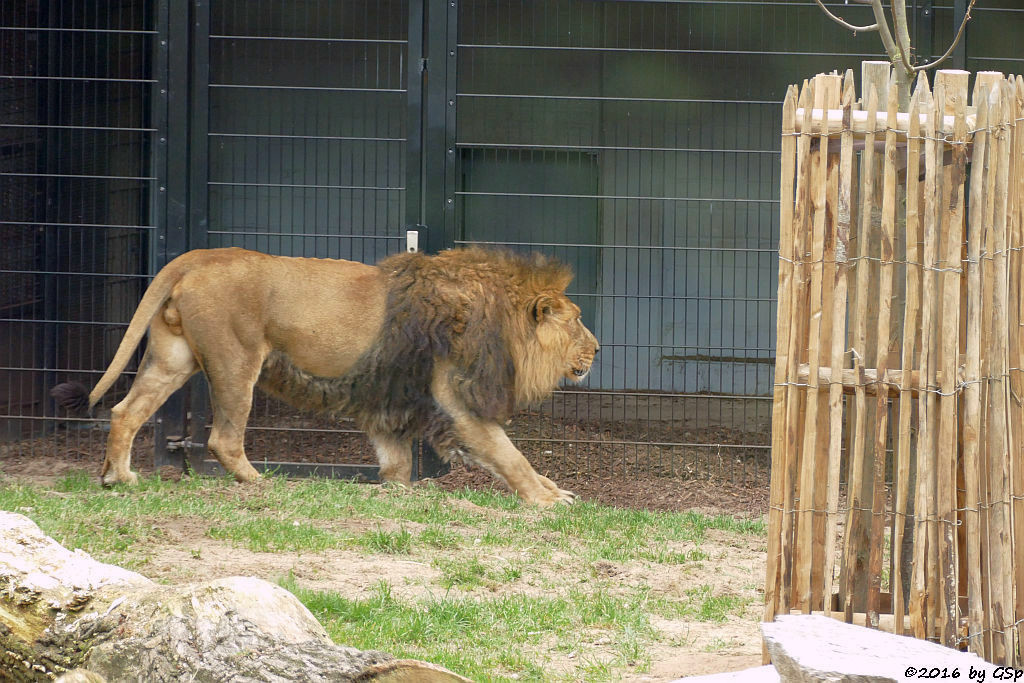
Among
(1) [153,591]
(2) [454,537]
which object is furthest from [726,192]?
(1) [153,591]

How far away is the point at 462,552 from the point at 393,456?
2.21 meters

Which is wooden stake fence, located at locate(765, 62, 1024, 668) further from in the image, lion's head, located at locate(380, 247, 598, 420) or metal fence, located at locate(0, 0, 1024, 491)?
metal fence, located at locate(0, 0, 1024, 491)

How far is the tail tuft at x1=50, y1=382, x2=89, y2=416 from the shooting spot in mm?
8750

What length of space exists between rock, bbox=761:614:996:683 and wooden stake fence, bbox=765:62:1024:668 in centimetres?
37

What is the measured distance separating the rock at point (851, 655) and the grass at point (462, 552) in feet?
3.02

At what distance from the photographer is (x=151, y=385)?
7367 millimetres

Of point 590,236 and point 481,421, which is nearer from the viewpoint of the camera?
point 481,421

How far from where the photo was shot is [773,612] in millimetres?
3766

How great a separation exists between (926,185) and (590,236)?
7369 mm

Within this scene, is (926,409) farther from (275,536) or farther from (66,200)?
(66,200)

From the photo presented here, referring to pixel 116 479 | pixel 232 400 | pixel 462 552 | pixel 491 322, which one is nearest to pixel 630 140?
pixel 491 322

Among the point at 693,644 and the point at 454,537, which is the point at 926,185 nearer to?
the point at 693,644

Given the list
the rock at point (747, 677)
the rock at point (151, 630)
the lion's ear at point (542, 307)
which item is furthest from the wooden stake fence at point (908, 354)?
the lion's ear at point (542, 307)

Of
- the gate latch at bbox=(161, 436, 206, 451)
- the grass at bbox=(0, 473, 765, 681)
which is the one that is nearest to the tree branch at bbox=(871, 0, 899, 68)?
the grass at bbox=(0, 473, 765, 681)
